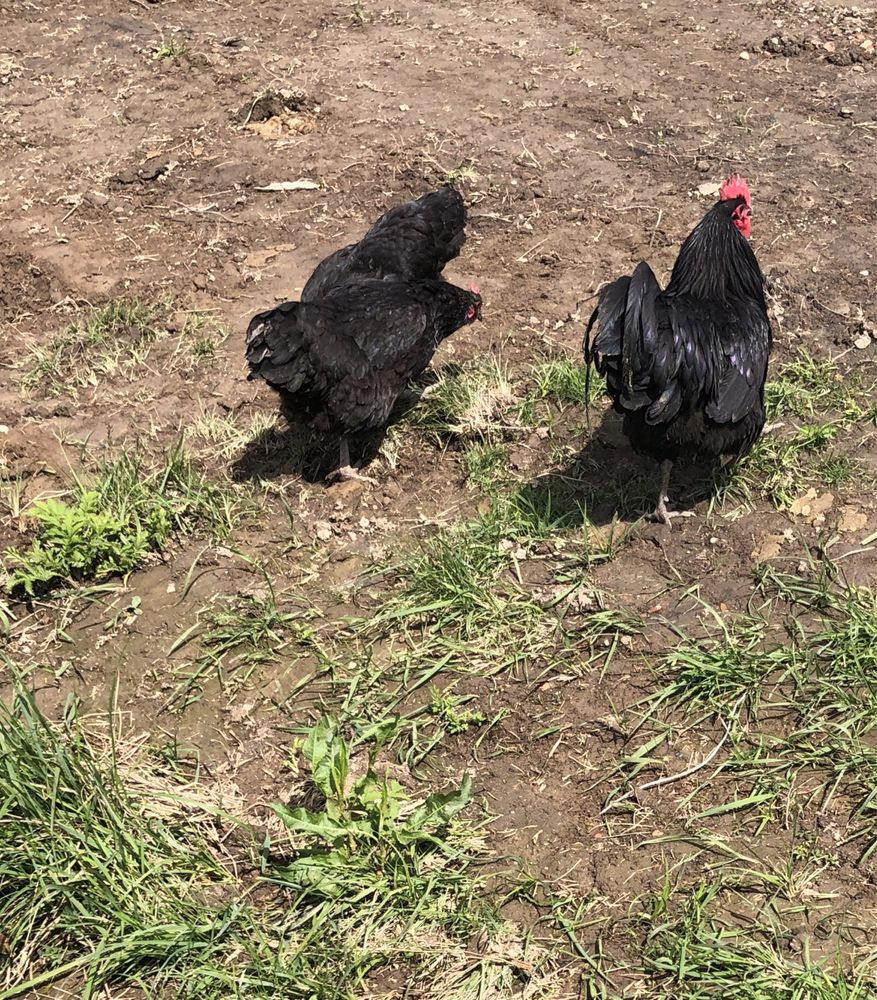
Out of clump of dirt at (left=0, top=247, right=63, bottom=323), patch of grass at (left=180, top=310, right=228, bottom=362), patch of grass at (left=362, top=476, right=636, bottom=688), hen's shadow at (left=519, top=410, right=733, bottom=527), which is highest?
clump of dirt at (left=0, top=247, right=63, bottom=323)

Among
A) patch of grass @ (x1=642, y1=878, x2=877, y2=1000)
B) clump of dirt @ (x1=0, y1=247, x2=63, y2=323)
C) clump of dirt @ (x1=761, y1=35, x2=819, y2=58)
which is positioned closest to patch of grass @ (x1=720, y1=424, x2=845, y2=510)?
patch of grass @ (x1=642, y1=878, x2=877, y2=1000)

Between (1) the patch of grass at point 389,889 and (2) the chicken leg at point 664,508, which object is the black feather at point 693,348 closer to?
(2) the chicken leg at point 664,508

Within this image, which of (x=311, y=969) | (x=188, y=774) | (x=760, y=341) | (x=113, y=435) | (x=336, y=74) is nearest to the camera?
(x=311, y=969)

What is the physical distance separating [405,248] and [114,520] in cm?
228

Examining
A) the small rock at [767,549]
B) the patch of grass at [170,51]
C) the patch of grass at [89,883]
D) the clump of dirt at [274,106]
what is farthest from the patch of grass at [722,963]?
the patch of grass at [170,51]

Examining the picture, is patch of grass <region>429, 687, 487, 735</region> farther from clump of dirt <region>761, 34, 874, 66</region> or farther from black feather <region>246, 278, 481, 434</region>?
clump of dirt <region>761, 34, 874, 66</region>

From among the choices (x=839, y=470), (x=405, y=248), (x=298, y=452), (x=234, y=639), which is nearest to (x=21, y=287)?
(x=298, y=452)

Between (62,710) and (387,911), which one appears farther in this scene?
(62,710)

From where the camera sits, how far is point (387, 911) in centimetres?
300

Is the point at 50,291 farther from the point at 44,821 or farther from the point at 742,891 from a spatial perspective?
the point at 742,891

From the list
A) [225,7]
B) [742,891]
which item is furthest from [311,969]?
[225,7]

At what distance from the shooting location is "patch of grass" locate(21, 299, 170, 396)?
17.9ft

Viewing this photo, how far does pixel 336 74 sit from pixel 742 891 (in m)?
7.46

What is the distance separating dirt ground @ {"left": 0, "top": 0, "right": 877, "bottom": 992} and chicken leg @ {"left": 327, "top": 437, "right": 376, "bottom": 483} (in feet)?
0.22
